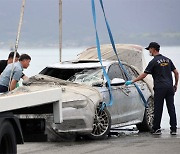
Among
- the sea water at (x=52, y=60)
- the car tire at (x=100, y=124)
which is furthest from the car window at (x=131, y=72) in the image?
the sea water at (x=52, y=60)

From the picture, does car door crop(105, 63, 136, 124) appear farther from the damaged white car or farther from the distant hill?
the distant hill

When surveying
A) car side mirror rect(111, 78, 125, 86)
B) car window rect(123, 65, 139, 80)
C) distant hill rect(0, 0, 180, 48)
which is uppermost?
Answer: distant hill rect(0, 0, 180, 48)

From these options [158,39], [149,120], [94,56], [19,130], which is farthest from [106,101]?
[158,39]

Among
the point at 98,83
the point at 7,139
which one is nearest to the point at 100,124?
the point at 98,83

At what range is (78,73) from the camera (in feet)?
59.4

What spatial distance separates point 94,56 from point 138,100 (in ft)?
10.1

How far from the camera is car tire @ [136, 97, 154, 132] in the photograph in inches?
746

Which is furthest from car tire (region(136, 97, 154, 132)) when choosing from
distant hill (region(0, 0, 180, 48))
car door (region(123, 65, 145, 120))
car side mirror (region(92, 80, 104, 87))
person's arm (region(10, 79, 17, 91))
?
distant hill (region(0, 0, 180, 48))

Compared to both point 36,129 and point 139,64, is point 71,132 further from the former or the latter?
point 139,64

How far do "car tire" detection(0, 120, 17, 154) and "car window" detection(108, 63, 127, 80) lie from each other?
6.82m

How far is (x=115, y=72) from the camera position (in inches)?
723

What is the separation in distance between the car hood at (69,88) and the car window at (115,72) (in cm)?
104

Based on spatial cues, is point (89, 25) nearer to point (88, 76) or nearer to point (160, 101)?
point (160, 101)

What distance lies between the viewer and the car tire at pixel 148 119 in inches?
746
